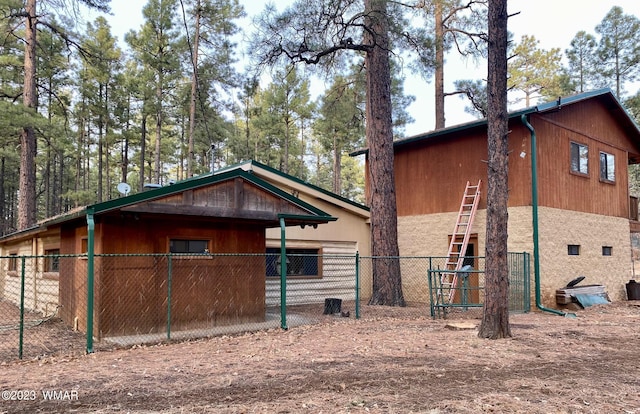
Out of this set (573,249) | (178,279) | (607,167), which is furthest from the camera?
(607,167)

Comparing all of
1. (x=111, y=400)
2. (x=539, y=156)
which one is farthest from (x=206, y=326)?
(x=539, y=156)

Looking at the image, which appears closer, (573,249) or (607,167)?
(573,249)

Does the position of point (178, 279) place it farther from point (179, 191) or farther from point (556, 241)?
point (556, 241)

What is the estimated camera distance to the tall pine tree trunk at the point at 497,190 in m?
7.90

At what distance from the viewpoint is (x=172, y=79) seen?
25.5m

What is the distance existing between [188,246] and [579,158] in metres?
11.6

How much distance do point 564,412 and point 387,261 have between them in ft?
27.3

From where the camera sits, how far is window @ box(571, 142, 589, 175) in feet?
44.7

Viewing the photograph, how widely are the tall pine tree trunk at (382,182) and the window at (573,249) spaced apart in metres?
4.95

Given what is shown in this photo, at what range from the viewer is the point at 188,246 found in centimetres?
920

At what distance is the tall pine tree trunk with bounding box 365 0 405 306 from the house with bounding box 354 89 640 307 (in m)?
2.04

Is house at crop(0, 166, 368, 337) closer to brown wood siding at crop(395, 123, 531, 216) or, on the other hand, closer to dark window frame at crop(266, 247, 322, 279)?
dark window frame at crop(266, 247, 322, 279)

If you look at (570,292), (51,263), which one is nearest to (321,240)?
(570,292)

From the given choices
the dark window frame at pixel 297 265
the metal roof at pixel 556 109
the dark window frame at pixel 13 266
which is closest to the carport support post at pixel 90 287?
the dark window frame at pixel 297 265
